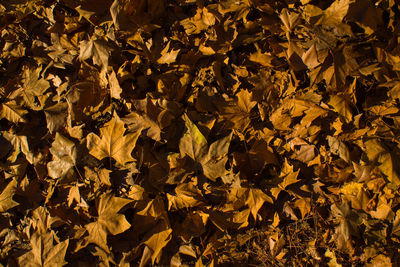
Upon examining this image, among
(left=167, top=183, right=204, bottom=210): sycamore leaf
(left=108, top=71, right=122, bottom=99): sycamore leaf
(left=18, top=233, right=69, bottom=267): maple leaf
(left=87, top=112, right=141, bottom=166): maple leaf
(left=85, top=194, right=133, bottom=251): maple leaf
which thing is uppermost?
(left=108, top=71, right=122, bottom=99): sycamore leaf

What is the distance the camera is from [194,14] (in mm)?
1345

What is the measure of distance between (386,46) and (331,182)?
0.63 metres

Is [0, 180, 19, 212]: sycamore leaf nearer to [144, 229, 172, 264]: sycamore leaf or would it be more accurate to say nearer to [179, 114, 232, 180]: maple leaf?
[144, 229, 172, 264]: sycamore leaf

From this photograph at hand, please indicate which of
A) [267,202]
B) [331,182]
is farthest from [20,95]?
[331,182]

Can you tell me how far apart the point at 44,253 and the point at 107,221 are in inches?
16.4

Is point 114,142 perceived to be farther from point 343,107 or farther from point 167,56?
point 343,107

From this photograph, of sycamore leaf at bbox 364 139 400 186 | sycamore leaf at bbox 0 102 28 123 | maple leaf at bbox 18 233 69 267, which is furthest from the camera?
sycamore leaf at bbox 0 102 28 123

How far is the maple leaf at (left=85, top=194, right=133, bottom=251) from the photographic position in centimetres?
127

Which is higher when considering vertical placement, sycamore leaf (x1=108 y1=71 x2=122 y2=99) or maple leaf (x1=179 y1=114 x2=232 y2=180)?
sycamore leaf (x1=108 y1=71 x2=122 y2=99)

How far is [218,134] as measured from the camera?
4.31ft

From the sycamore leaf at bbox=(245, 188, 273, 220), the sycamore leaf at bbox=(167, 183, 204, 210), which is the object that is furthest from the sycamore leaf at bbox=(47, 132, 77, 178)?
the sycamore leaf at bbox=(245, 188, 273, 220)

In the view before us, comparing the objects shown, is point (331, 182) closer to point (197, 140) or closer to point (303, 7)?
point (197, 140)

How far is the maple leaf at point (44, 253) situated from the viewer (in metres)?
1.38

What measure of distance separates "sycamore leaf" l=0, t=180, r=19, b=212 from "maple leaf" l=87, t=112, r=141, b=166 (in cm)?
53
